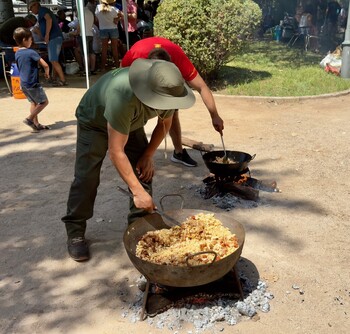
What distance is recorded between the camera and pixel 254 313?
10.2ft

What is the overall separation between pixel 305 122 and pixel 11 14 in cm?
855

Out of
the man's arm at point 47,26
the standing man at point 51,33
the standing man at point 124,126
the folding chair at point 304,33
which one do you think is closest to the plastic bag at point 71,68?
the standing man at point 51,33

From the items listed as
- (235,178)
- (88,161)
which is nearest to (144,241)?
(88,161)

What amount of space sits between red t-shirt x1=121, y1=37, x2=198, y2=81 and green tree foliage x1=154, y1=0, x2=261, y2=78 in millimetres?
4996

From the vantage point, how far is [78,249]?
384 centimetres

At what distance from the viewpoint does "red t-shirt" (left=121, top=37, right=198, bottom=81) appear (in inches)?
164

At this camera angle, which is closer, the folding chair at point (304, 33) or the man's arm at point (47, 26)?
the man's arm at point (47, 26)

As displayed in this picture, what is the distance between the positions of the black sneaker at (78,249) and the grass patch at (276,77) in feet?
20.8

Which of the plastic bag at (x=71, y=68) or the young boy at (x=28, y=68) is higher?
the young boy at (x=28, y=68)

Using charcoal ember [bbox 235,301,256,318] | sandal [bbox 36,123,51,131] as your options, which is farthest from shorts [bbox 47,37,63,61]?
charcoal ember [bbox 235,301,256,318]

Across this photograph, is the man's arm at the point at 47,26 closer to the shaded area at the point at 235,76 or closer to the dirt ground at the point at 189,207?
the dirt ground at the point at 189,207

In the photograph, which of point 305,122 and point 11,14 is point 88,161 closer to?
point 305,122

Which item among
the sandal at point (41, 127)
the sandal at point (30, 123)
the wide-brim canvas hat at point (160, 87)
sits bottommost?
the sandal at point (41, 127)

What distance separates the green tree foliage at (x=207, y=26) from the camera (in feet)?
30.0
